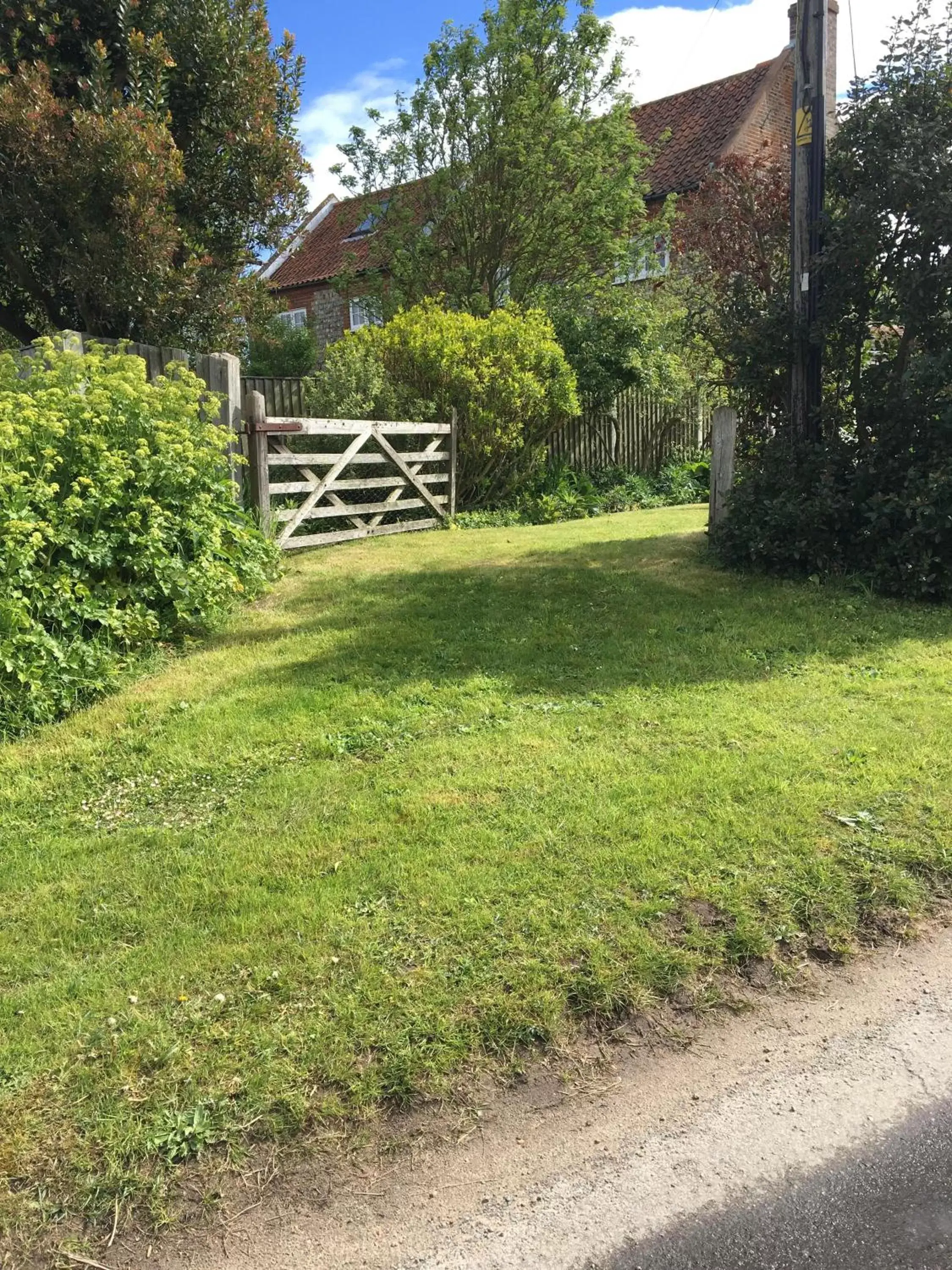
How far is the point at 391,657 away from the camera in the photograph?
5.79 meters

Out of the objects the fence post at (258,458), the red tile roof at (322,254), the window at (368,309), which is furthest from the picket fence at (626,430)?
the red tile roof at (322,254)

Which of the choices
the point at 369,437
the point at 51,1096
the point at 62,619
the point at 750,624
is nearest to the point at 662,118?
the point at 369,437

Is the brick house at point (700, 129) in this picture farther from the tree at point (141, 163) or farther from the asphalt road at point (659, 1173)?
the asphalt road at point (659, 1173)

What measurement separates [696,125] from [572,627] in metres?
22.2

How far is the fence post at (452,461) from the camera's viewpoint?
11.7m

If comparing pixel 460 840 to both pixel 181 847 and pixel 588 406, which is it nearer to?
pixel 181 847

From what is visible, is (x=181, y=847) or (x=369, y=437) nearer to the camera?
(x=181, y=847)

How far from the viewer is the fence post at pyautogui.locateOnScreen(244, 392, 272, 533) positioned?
8617 mm

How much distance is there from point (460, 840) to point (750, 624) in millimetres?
3656

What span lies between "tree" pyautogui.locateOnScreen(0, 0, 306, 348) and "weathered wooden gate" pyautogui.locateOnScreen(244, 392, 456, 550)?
2149mm

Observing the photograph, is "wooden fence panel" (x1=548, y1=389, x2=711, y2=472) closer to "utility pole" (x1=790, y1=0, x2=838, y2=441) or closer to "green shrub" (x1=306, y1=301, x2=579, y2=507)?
"green shrub" (x1=306, y1=301, x2=579, y2=507)

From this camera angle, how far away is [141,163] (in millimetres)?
9047

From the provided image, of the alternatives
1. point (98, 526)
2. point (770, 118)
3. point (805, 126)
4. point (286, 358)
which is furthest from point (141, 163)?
point (770, 118)

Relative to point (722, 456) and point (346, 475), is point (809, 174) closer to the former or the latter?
point (722, 456)
